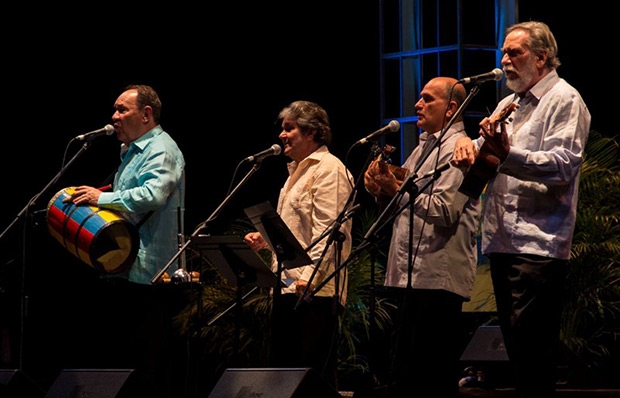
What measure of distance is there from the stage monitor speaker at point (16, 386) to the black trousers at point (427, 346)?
174 cm

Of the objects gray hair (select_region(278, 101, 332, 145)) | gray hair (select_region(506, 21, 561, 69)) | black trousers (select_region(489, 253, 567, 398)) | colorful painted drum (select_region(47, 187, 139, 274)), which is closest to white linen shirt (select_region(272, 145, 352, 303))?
gray hair (select_region(278, 101, 332, 145))

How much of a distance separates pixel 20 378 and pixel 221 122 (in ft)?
10.2

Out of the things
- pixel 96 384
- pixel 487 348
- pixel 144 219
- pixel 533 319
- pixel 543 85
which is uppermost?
pixel 543 85

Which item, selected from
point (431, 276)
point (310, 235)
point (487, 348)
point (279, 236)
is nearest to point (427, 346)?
point (431, 276)

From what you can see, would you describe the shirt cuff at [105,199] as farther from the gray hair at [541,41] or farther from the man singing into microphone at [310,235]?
the gray hair at [541,41]

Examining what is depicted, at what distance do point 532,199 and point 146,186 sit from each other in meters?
1.89

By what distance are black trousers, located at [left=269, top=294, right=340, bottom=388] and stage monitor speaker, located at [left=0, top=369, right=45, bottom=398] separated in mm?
1146

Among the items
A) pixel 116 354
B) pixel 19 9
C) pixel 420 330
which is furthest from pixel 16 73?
pixel 420 330

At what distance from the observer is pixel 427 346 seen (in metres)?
3.72

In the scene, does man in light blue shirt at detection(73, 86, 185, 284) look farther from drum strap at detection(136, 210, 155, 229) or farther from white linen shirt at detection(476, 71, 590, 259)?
white linen shirt at detection(476, 71, 590, 259)

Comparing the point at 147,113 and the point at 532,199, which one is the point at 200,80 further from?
the point at 532,199

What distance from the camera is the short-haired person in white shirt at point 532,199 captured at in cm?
321

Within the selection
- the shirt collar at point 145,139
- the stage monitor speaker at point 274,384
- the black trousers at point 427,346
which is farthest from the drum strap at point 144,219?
the black trousers at point 427,346

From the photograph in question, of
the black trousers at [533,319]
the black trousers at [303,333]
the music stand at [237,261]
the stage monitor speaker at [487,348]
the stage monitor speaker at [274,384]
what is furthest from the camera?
the stage monitor speaker at [487,348]
